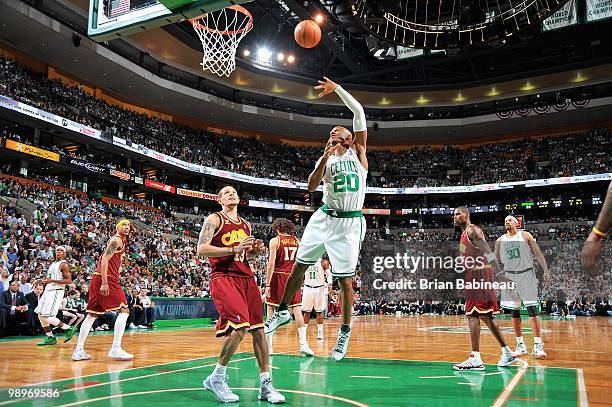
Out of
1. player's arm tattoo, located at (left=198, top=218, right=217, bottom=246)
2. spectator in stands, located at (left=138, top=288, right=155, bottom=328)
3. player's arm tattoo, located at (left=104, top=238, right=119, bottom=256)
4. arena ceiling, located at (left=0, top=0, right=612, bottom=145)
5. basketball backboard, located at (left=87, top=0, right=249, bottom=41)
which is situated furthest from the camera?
arena ceiling, located at (left=0, top=0, right=612, bottom=145)

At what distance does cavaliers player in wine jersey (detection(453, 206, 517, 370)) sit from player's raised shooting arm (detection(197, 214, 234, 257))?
373 centimetres

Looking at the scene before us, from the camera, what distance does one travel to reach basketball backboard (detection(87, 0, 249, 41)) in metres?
6.88

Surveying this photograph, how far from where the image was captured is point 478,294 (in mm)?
7242

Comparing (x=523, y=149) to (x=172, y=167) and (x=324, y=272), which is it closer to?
(x=172, y=167)

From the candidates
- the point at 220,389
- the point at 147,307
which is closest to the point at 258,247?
the point at 220,389

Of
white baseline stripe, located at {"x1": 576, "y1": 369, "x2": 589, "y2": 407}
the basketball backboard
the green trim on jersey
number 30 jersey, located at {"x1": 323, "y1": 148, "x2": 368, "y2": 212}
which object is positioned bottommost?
white baseline stripe, located at {"x1": 576, "y1": 369, "x2": 589, "y2": 407}

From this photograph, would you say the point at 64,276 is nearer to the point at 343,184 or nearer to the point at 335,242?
the point at 335,242

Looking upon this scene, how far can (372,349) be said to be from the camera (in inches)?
396

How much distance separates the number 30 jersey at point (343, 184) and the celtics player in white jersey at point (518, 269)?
4271 millimetres

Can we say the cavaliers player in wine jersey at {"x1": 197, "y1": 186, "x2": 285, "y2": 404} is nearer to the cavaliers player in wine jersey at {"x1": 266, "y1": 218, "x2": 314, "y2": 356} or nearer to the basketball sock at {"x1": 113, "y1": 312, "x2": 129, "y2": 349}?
the cavaliers player in wine jersey at {"x1": 266, "y1": 218, "x2": 314, "y2": 356}

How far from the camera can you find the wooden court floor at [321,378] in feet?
16.0

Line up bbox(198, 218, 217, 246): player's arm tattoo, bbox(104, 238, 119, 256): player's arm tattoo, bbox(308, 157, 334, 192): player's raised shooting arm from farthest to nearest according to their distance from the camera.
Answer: bbox(104, 238, 119, 256): player's arm tattoo, bbox(308, 157, 334, 192): player's raised shooting arm, bbox(198, 218, 217, 246): player's arm tattoo

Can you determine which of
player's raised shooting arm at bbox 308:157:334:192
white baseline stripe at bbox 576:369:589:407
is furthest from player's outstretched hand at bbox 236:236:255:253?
white baseline stripe at bbox 576:369:589:407

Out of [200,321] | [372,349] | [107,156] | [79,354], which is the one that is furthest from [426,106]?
[79,354]
